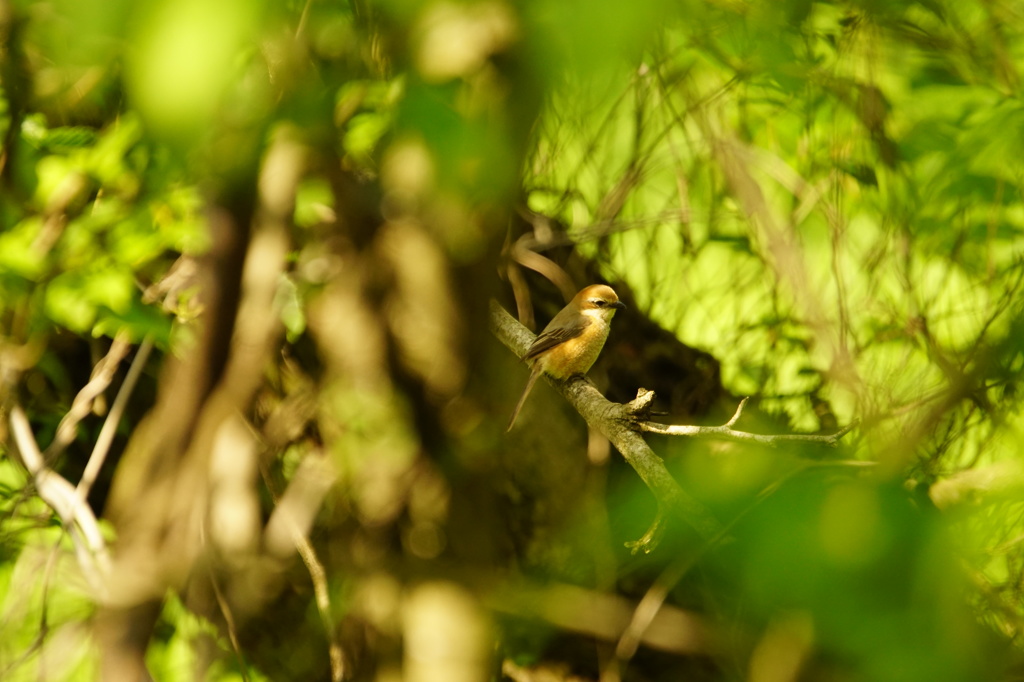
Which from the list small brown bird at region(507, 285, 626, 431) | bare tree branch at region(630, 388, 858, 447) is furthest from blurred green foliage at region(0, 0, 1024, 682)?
small brown bird at region(507, 285, 626, 431)

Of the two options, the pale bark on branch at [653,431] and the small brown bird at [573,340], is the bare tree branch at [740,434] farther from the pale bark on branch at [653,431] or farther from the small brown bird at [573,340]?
the small brown bird at [573,340]

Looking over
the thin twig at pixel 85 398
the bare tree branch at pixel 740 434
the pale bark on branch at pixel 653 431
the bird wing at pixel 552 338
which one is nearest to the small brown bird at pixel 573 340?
the bird wing at pixel 552 338

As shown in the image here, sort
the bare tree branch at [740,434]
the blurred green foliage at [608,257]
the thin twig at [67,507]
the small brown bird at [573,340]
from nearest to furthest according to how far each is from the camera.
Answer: the blurred green foliage at [608,257], the bare tree branch at [740,434], the thin twig at [67,507], the small brown bird at [573,340]

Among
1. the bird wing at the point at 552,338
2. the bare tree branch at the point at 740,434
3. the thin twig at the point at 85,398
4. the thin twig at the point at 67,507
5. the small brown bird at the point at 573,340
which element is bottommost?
the thin twig at the point at 67,507

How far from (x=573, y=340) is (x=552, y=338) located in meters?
0.12

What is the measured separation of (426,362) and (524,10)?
2.23m

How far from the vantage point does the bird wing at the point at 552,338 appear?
351 centimetres

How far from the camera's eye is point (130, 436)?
14.2 ft

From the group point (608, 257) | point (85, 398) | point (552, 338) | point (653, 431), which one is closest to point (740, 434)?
point (653, 431)

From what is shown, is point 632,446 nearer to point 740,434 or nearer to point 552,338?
point 740,434

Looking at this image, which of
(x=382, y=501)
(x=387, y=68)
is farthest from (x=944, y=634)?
(x=382, y=501)

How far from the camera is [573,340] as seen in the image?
12.0ft

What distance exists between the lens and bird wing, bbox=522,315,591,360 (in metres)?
3.51

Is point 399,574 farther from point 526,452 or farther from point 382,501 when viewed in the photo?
point 526,452
